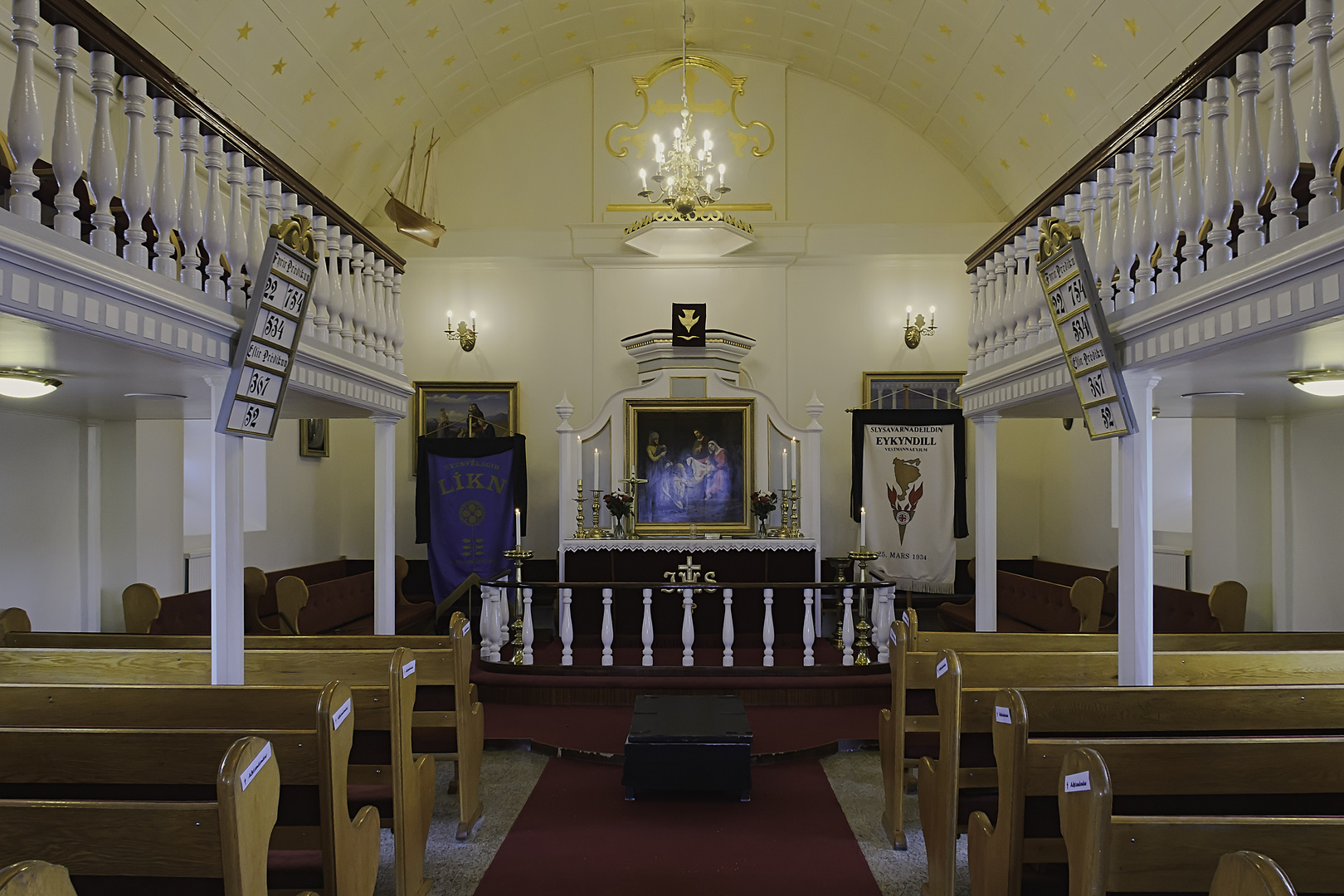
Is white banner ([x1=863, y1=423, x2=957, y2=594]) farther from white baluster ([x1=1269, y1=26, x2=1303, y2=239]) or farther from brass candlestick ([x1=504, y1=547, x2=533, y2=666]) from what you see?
white baluster ([x1=1269, y1=26, x2=1303, y2=239])

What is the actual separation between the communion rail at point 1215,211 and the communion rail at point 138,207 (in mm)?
3590

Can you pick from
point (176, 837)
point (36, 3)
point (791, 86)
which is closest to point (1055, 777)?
point (176, 837)

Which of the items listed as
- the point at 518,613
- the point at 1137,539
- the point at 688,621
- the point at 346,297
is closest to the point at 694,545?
the point at 688,621

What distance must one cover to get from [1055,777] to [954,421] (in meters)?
6.45

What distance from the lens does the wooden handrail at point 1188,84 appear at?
103 inches

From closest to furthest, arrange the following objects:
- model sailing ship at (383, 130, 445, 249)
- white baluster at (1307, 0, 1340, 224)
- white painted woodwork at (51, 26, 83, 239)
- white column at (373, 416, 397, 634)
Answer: white baluster at (1307, 0, 1340, 224)
white painted woodwork at (51, 26, 83, 239)
white column at (373, 416, 397, 634)
model sailing ship at (383, 130, 445, 249)

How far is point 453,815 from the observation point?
4188 millimetres

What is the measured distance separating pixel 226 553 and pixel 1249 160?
415cm

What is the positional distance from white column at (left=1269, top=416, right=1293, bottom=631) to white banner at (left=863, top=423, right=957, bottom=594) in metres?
2.99

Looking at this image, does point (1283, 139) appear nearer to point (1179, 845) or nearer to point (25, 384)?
point (1179, 845)

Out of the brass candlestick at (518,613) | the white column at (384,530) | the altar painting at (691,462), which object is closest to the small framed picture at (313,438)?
the brass candlestick at (518,613)

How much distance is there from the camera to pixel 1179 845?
1.82 m

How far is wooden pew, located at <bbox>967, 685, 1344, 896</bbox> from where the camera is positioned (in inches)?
96.7

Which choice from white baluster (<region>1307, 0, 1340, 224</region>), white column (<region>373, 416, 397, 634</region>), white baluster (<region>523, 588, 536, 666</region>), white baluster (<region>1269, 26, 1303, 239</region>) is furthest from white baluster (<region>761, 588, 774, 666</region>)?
white baluster (<region>1307, 0, 1340, 224</region>)
